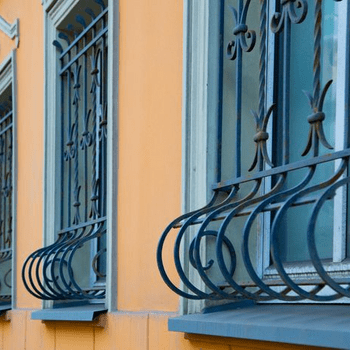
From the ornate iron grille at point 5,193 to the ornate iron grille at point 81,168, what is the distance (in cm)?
194

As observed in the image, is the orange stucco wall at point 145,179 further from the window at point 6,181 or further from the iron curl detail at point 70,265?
the window at point 6,181

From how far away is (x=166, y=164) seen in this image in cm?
364

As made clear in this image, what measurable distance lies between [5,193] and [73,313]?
3451 mm

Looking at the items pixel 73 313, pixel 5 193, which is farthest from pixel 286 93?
pixel 5 193

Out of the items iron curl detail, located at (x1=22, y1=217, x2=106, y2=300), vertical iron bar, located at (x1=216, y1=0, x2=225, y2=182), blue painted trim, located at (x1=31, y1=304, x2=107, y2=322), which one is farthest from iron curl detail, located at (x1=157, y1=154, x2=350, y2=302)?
iron curl detail, located at (x1=22, y1=217, x2=106, y2=300)

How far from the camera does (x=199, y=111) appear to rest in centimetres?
333

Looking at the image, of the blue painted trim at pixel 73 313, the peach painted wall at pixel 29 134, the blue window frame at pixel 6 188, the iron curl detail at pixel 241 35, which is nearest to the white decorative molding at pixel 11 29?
the peach painted wall at pixel 29 134

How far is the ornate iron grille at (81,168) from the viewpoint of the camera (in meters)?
5.00

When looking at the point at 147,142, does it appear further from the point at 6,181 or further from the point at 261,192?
the point at 6,181

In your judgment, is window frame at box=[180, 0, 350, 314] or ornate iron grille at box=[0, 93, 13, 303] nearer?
window frame at box=[180, 0, 350, 314]

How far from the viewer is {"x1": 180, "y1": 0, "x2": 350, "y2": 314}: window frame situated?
3254 millimetres

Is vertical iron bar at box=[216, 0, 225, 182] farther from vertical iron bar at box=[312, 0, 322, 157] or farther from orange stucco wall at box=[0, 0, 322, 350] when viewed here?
vertical iron bar at box=[312, 0, 322, 157]

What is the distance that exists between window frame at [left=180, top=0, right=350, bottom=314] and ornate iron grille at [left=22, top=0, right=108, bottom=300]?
4.89ft

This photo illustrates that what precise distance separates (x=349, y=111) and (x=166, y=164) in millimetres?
1227
